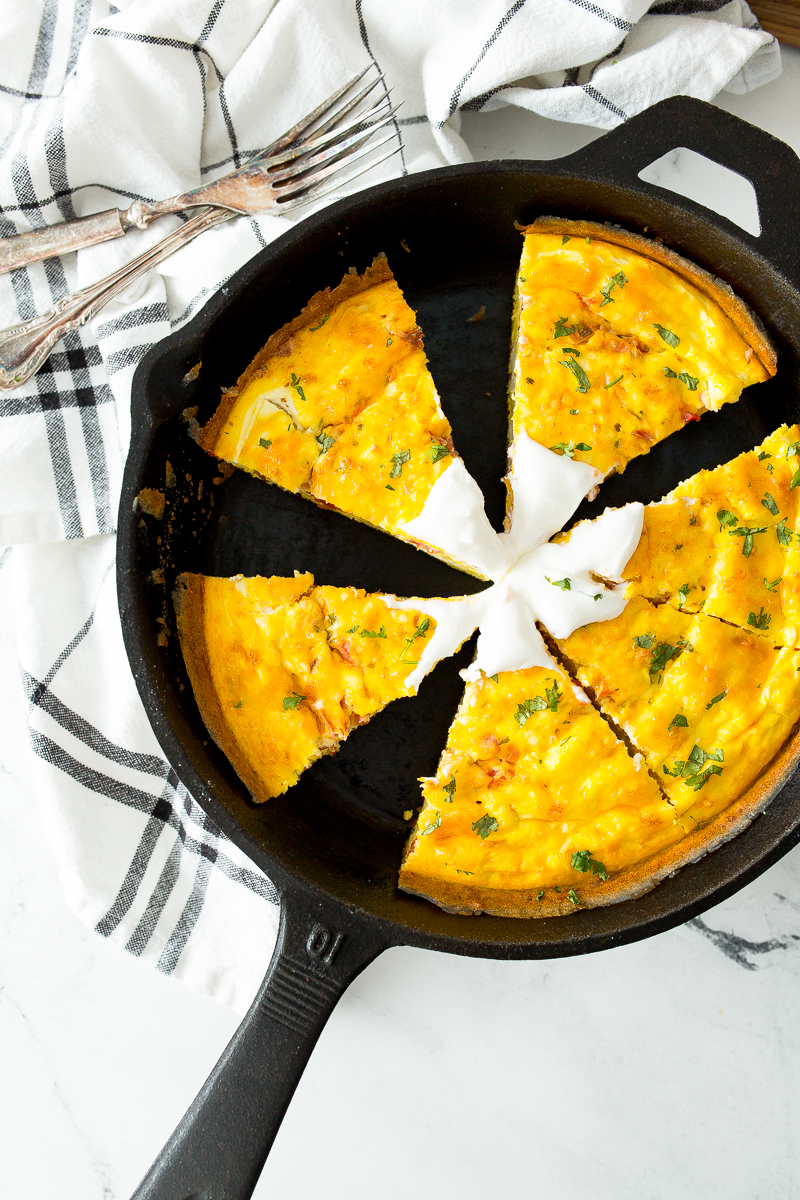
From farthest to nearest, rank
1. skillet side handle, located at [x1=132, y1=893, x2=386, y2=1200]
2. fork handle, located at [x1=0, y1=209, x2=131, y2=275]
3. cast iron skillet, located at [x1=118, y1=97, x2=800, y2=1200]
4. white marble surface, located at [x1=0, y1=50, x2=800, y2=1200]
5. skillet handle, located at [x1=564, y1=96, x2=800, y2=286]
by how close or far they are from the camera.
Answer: white marble surface, located at [x1=0, y1=50, x2=800, y2=1200], fork handle, located at [x1=0, y1=209, x2=131, y2=275], skillet handle, located at [x1=564, y1=96, x2=800, y2=286], cast iron skillet, located at [x1=118, y1=97, x2=800, y2=1200], skillet side handle, located at [x1=132, y1=893, x2=386, y2=1200]

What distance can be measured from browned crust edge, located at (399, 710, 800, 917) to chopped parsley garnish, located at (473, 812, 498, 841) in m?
0.22

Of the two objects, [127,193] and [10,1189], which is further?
[10,1189]

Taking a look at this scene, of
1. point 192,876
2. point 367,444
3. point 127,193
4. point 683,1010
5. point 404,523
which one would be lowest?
point 683,1010

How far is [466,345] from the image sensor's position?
3367 millimetres

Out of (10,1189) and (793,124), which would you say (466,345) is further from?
(10,1189)

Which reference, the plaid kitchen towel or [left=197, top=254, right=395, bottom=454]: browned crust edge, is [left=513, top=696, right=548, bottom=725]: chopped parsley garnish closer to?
the plaid kitchen towel

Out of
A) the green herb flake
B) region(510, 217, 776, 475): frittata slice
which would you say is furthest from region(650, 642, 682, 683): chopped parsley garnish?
the green herb flake

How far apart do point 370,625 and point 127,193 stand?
1.90 metres

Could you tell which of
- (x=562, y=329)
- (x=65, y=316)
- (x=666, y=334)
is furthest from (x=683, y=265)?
(x=65, y=316)

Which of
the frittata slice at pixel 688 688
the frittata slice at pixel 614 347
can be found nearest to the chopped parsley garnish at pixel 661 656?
the frittata slice at pixel 688 688

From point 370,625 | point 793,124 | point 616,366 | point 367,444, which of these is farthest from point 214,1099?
point 793,124

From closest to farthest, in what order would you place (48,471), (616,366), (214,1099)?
(214,1099), (616,366), (48,471)

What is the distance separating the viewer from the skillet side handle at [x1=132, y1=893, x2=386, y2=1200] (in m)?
2.56

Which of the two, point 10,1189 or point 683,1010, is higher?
point 683,1010
